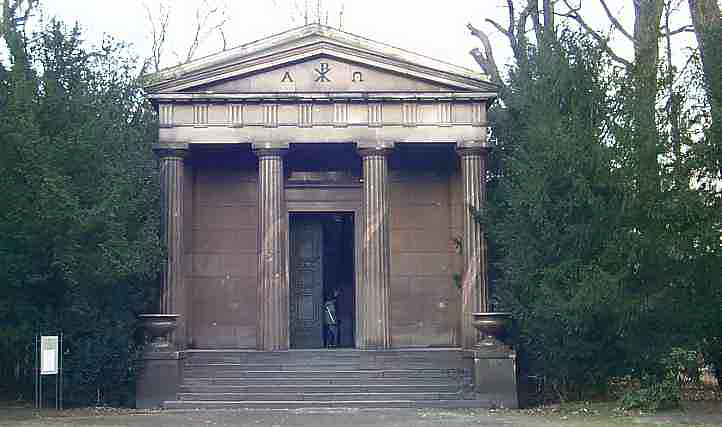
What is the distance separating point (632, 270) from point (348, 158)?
27.6ft

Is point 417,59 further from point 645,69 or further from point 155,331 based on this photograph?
point 155,331

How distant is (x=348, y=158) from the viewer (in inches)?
934

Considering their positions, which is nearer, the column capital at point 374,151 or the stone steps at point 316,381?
the stone steps at point 316,381

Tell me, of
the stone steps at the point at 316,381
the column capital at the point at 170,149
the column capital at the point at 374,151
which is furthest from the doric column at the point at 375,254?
the column capital at the point at 170,149

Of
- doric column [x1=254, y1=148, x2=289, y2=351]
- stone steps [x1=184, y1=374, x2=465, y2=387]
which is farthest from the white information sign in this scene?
doric column [x1=254, y1=148, x2=289, y2=351]

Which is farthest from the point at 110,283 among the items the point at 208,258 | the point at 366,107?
the point at 366,107

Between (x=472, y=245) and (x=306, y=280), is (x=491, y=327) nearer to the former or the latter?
(x=472, y=245)

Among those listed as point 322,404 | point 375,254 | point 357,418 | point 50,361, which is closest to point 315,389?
point 322,404

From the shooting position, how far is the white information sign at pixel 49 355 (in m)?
16.7

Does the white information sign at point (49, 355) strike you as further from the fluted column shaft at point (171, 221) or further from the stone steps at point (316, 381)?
the fluted column shaft at point (171, 221)

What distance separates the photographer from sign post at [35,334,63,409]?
16719 mm

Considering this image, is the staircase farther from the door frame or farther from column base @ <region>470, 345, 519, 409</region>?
the door frame

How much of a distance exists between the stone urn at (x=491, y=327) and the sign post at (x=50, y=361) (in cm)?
799

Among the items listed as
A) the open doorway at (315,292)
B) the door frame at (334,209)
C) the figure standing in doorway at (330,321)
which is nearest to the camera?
the door frame at (334,209)
